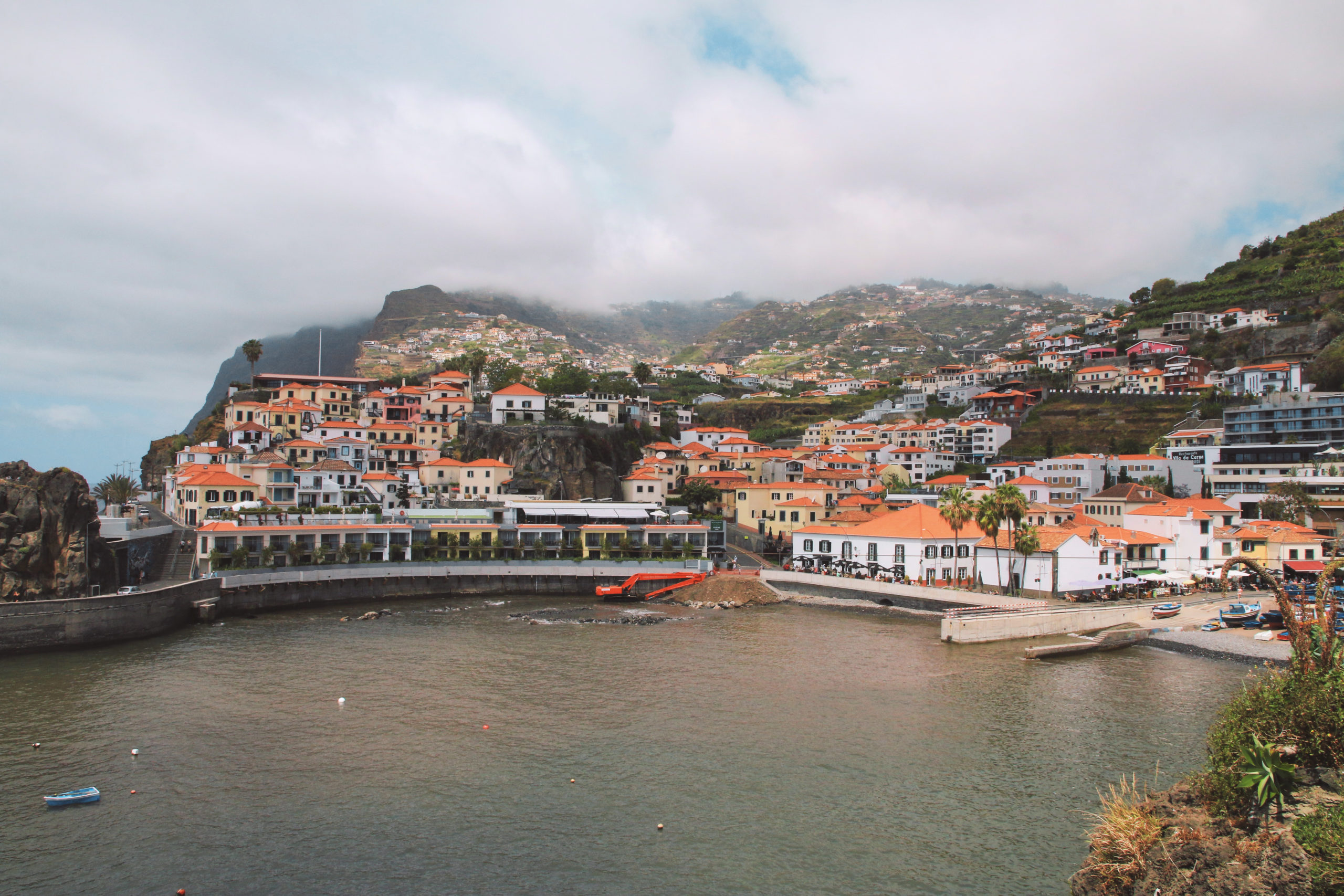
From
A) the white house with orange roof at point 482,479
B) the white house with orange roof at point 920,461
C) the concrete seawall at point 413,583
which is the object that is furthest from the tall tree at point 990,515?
the white house with orange roof at point 920,461

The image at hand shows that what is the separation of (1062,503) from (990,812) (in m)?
63.6

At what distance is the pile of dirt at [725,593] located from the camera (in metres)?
52.8

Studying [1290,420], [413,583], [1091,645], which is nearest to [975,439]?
[1290,420]

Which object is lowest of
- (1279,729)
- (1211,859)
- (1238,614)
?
(1238,614)

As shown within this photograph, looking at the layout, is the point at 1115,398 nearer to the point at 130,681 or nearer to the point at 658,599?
the point at 658,599

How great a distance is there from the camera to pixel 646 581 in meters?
56.6

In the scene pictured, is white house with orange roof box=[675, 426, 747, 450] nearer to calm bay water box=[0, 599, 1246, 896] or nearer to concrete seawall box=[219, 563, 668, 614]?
concrete seawall box=[219, 563, 668, 614]

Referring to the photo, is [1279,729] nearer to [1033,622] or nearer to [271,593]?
[1033,622]

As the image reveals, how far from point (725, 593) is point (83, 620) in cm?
3719

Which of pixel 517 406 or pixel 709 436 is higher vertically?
pixel 517 406

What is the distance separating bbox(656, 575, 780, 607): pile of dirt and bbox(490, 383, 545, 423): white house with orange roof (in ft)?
153

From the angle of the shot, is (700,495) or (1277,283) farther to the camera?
(1277,283)

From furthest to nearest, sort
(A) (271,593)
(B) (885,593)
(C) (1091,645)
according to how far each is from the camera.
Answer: (A) (271,593) < (B) (885,593) < (C) (1091,645)

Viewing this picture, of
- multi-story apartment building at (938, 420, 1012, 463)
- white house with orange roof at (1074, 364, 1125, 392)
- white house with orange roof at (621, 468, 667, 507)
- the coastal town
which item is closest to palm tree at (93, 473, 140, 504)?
the coastal town
